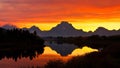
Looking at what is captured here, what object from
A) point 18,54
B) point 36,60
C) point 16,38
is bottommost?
point 16,38

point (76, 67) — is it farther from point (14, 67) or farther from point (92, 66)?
point (14, 67)

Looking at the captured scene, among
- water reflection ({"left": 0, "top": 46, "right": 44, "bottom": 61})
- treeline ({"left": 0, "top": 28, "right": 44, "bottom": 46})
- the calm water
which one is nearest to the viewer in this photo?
the calm water

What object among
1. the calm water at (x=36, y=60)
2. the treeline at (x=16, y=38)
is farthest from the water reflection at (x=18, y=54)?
the treeline at (x=16, y=38)

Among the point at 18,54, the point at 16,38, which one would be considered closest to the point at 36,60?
the point at 18,54

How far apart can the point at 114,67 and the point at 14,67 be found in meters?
20.4

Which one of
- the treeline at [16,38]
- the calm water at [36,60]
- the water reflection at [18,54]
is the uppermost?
the calm water at [36,60]

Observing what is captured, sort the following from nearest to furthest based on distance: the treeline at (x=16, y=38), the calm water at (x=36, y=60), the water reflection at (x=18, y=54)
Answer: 1. the calm water at (x=36, y=60)
2. the water reflection at (x=18, y=54)
3. the treeline at (x=16, y=38)

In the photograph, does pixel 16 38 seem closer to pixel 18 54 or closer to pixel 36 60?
pixel 18 54

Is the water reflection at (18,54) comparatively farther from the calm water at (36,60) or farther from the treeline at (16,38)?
the treeline at (16,38)

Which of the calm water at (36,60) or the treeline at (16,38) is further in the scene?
the treeline at (16,38)

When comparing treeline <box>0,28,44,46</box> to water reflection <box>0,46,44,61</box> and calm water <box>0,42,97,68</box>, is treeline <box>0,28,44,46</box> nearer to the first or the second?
water reflection <box>0,46,44,61</box>

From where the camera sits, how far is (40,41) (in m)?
176

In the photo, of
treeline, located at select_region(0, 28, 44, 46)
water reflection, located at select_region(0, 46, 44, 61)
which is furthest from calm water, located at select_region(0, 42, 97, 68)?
treeline, located at select_region(0, 28, 44, 46)

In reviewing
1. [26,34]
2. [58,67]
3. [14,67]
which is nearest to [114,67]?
[58,67]
